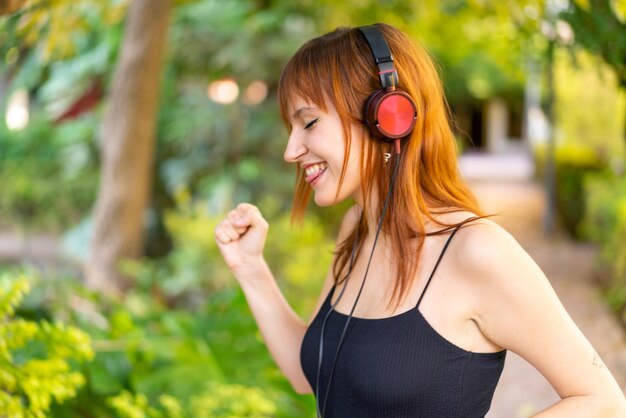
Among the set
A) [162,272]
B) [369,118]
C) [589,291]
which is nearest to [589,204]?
[589,291]

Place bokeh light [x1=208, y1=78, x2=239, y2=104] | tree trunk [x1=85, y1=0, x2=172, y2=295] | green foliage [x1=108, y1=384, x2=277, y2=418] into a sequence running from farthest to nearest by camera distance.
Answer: bokeh light [x1=208, y1=78, x2=239, y2=104] → tree trunk [x1=85, y1=0, x2=172, y2=295] → green foliage [x1=108, y1=384, x2=277, y2=418]

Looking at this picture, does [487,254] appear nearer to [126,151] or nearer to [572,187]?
[126,151]

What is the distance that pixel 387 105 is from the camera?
1.50 meters

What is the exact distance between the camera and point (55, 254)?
1027cm

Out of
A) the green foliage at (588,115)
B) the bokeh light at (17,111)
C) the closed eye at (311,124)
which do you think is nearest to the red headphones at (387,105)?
the closed eye at (311,124)

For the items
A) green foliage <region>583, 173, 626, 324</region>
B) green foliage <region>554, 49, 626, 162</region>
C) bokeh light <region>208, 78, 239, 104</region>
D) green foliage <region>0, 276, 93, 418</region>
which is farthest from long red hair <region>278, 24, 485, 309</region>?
green foliage <region>554, 49, 626, 162</region>

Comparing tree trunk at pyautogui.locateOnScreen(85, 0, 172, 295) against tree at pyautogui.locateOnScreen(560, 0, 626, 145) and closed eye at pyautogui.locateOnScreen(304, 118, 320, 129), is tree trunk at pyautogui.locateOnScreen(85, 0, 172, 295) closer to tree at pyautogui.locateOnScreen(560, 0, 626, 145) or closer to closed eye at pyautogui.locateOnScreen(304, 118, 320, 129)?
tree at pyautogui.locateOnScreen(560, 0, 626, 145)

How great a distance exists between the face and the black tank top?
0.27 metres

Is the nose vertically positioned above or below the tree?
above

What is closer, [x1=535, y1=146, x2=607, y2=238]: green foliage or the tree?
the tree

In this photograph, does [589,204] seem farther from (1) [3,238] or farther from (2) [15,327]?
(2) [15,327]

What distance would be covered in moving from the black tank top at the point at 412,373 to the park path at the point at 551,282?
330 millimetres

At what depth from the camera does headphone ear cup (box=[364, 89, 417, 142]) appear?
1504 millimetres

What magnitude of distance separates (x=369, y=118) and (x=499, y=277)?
42 cm
